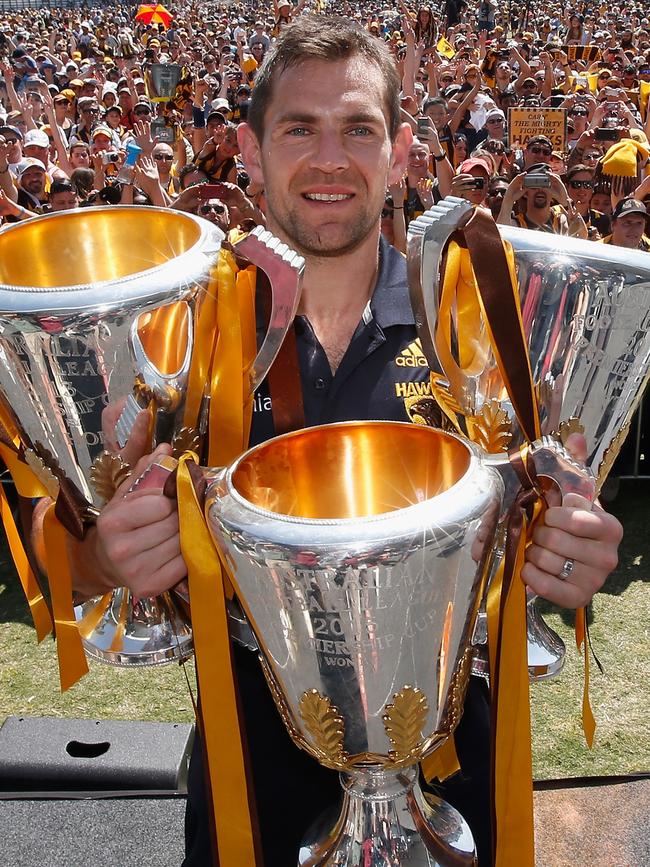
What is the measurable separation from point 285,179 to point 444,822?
115 centimetres

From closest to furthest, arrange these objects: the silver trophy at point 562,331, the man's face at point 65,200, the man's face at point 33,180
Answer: the silver trophy at point 562,331, the man's face at point 65,200, the man's face at point 33,180

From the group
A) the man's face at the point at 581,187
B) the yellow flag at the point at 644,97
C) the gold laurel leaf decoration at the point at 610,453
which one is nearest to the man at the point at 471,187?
the man's face at the point at 581,187

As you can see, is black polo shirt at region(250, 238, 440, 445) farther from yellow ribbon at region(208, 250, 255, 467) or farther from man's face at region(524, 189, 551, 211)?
man's face at region(524, 189, 551, 211)

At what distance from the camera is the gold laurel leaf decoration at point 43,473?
146 cm

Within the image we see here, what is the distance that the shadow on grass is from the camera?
4383 mm

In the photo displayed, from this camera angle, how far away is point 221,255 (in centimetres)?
137

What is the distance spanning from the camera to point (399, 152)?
1.79 meters

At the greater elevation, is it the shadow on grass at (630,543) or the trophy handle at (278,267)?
the trophy handle at (278,267)

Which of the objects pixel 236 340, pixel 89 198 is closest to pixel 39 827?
pixel 236 340

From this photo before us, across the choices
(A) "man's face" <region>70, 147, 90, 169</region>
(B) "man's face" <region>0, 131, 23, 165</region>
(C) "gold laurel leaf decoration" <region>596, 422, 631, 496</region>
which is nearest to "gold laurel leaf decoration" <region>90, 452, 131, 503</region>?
(C) "gold laurel leaf decoration" <region>596, 422, 631, 496</region>

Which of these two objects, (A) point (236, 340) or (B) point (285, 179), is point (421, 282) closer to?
(A) point (236, 340)

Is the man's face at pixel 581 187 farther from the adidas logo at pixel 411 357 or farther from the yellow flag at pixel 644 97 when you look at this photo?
the yellow flag at pixel 644 97

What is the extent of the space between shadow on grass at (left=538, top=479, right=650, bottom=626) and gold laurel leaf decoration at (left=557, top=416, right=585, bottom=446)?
2938mm

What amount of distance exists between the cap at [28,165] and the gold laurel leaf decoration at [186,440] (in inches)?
261
